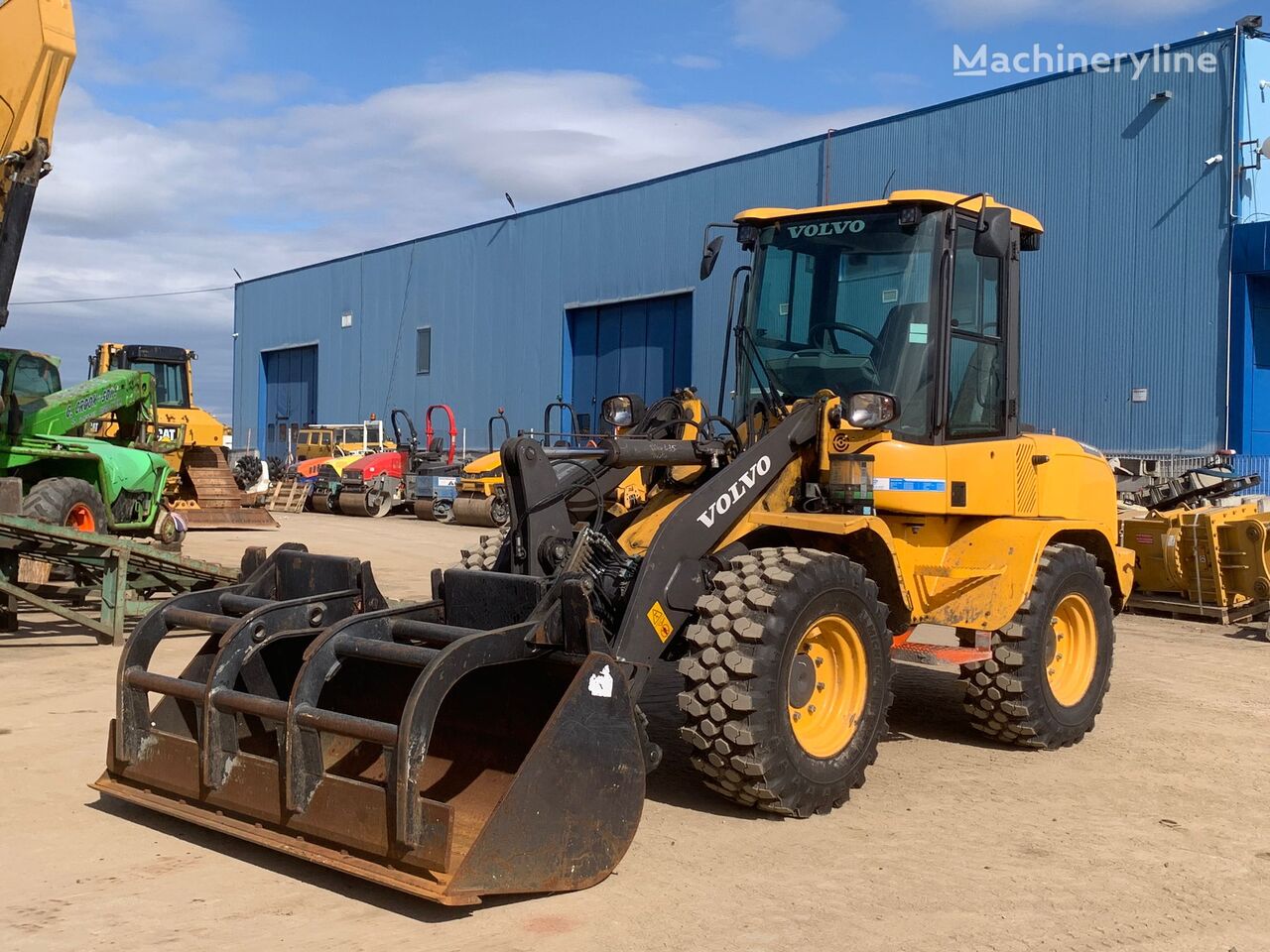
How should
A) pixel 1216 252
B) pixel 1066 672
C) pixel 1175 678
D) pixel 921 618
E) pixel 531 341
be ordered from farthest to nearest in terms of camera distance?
pixel 531 341
pixel 1216 252
pixel 1175 678
pixel 1066 672
pixel 921 618

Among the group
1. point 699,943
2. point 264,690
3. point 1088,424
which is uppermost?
point 1088,424

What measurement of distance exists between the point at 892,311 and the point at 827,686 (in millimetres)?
2001

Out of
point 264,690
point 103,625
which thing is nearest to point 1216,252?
point 103,625

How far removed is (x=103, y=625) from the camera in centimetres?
965

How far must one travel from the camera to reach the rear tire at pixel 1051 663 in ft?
22.4

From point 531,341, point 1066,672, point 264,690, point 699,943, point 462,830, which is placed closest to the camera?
point 699,943

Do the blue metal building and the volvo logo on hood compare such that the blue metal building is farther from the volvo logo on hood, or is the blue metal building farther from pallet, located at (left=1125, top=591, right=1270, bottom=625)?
the volvo logo on hood

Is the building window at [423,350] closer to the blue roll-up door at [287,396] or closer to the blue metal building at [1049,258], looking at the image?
the blue metal building at [1049,258]

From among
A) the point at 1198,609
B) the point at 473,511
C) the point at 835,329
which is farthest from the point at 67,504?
the point at 473,511

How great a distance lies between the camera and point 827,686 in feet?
19.2

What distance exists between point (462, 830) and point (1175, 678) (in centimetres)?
649

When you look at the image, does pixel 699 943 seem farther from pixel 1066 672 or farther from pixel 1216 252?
pixel 1216 252

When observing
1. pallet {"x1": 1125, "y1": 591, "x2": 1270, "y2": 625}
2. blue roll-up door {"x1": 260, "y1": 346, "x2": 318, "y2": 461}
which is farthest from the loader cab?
blue roll-up door {"x1": 260, "y1": 346, "x2": 318, "y2": 461}

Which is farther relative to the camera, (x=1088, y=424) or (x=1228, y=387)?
(x=1088, y=424)
